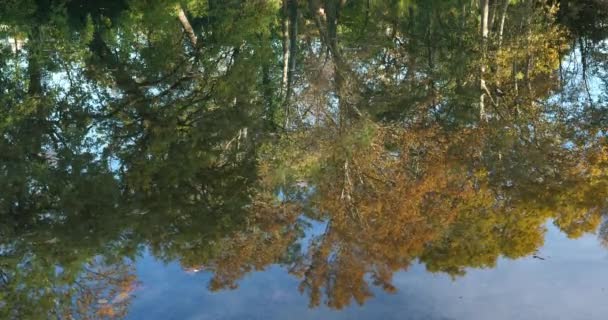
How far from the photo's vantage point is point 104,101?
15.1 m

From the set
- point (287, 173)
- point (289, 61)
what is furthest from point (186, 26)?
point (287, 173)

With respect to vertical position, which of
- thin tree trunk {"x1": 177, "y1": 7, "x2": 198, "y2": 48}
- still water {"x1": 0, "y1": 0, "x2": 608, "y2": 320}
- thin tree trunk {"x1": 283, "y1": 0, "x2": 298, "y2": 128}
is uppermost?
thin tree trunk {"x1": 177, "y1": 7, "x2": 198, "y2": 48}

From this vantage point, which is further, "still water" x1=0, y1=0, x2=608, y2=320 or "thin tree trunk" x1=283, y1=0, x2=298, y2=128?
"thin tree trunk" x1=283, y1=0, x2=298, y2=128

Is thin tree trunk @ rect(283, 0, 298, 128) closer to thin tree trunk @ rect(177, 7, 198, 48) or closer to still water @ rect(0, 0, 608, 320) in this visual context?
still water @ rect(0, 0, 608, 320)

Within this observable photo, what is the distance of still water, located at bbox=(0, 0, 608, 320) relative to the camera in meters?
8.08

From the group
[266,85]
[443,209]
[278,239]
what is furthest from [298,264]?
[266,85]

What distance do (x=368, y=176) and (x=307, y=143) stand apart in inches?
95.3

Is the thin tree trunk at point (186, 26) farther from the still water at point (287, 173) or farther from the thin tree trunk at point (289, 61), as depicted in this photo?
the thin tree trunk at point (289, 61)

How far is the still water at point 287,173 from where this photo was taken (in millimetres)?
8078

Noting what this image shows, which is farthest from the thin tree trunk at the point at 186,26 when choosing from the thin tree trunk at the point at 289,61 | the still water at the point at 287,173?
the thin tree trunk at the point at 289,61

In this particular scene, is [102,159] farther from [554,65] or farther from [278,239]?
[554,65]

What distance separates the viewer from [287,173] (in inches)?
474

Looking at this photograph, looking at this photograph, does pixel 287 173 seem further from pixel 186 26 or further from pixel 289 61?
pixel 186 26

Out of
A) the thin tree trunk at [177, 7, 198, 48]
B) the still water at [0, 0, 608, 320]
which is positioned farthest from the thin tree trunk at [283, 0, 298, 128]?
the thin tree trunk at [177, 7, 198, 48]
